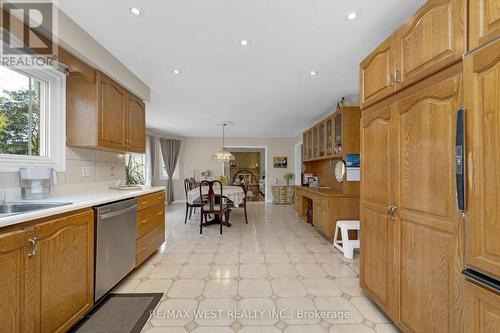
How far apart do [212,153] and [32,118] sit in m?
5.82

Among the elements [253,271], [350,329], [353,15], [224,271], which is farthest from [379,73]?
[224,271]

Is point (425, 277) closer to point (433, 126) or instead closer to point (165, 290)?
point (433, 126)

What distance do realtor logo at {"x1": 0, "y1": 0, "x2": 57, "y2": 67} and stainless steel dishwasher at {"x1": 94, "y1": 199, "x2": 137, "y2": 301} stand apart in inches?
54.4

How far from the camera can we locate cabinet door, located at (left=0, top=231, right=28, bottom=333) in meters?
1.09

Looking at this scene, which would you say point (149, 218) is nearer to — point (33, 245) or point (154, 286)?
point (154, 286)

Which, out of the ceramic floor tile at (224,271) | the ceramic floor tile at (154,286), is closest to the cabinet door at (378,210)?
the ceramic floor tile at (224,271)

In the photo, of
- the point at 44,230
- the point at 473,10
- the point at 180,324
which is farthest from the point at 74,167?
the point at 473,10

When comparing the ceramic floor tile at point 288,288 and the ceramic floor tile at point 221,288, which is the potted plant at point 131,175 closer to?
the ceramic floor tile at point 221,288

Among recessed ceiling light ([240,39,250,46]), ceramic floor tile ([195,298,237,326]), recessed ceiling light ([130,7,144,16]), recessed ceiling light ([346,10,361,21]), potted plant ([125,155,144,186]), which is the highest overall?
recessed ceiling light ([130,7,144,16])

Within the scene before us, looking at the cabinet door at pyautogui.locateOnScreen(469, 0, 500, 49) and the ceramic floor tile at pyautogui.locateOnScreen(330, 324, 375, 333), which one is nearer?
the cabinet door at pyautogui.locateOnScreen(469, 0, 500, 49)

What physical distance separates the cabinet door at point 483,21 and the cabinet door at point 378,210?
2.04 ft

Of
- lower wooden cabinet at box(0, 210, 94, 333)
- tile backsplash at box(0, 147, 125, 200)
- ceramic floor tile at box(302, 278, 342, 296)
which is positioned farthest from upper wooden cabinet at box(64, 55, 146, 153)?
ceramic floor tile at box(302, 278, 342, 296)

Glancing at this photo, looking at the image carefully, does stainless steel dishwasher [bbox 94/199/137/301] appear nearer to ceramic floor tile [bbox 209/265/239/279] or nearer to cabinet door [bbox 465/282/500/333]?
ceramic floor tile [bbox 209/265/239/279]

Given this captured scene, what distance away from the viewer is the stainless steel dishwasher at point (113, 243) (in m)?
1.81
